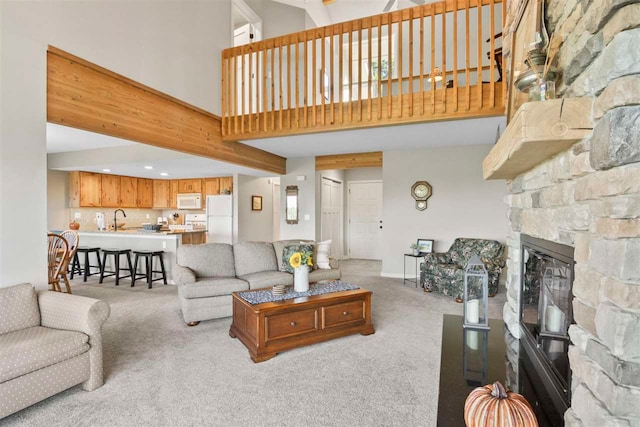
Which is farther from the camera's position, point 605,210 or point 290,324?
point 290,324

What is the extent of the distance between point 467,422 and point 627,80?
1235 millimetres

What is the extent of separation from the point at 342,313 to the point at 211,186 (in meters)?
5.67

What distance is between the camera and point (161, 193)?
8.45m

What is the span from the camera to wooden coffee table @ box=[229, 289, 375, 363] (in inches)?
110

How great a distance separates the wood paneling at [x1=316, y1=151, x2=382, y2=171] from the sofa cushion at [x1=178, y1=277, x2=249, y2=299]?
366 centimetres

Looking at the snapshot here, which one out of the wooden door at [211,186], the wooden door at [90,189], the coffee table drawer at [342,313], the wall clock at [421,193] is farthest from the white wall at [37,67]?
the wooden door at [90,189]

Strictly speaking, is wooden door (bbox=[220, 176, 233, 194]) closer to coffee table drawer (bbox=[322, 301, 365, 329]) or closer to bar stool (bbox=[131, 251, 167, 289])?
bar stool (bbox=[131, 251, 167, 289])

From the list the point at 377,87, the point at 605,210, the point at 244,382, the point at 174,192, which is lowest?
the point at 244,382

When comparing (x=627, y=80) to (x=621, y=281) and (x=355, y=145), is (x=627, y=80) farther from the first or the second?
(x=355, y=145)

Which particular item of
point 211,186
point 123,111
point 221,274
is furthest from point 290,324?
point 211,186

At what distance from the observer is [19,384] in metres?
1.96

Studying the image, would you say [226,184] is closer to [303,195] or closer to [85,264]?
[303,195]

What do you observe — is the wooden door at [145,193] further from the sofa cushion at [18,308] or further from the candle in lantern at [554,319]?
the candle in lantern at [554,319]

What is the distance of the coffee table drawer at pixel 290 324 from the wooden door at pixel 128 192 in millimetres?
6546
